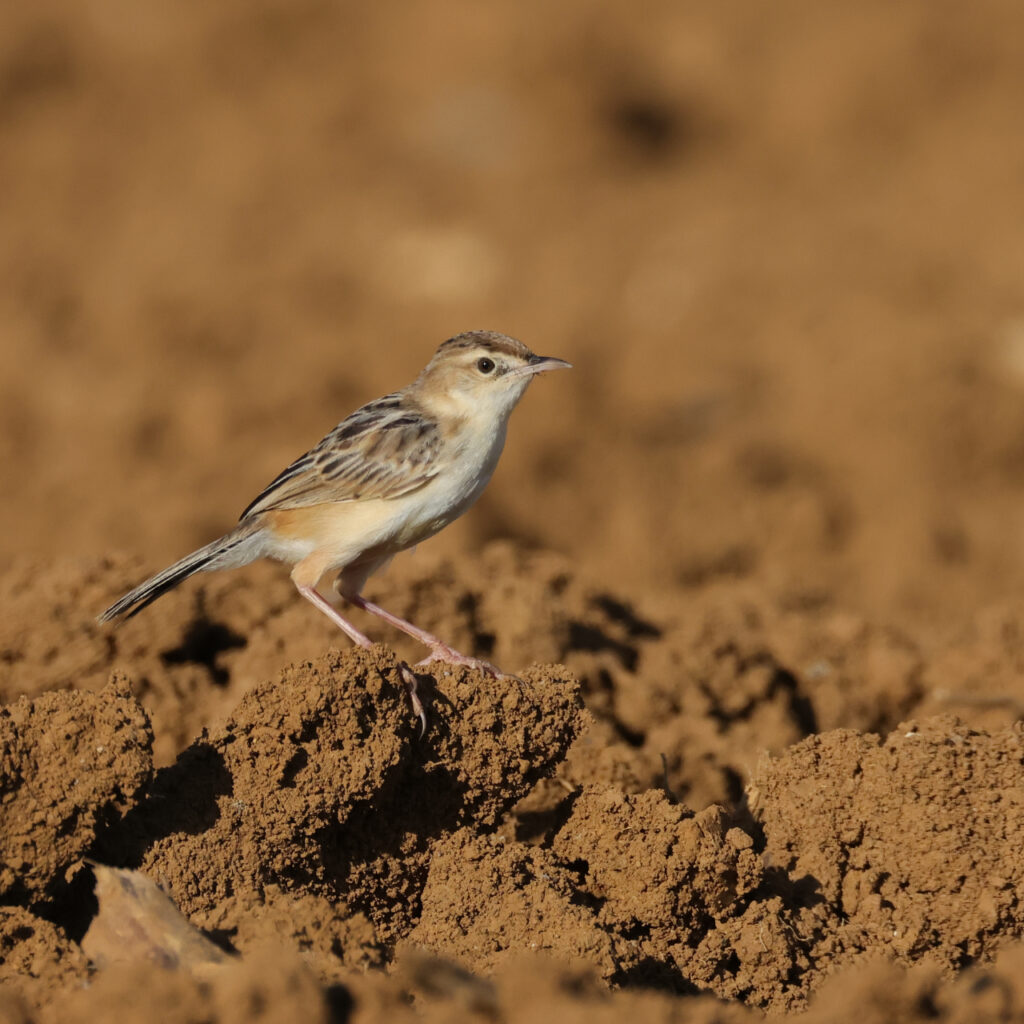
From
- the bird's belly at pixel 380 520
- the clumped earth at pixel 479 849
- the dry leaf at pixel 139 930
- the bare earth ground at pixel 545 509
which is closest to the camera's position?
the dry leaf at pixel 139 930

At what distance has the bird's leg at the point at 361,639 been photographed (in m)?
4.91

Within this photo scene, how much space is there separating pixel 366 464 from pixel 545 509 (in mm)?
5624

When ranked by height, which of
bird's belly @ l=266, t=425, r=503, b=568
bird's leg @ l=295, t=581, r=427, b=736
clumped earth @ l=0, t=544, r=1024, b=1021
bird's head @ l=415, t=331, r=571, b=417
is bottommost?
clumped earth @ l=0, t=544, r=1024, b=1021

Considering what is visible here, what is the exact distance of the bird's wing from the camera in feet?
20.9

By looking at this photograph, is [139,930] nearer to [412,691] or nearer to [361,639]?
[412,691]

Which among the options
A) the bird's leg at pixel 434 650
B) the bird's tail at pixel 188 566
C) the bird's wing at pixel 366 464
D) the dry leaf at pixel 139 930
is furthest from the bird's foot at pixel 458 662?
the dry leaf at pixel 139 930

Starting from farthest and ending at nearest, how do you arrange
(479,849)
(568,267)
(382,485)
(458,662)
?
(568,267)
(382,485)
(458,662)
(479,849)

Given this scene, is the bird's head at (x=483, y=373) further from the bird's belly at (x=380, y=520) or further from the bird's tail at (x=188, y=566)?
the bird's tail at (x=188, y=566)

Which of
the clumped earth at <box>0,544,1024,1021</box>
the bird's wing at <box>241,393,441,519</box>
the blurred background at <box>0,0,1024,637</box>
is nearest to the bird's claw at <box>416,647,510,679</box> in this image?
the clumped earth at <box>0,544,1024,1021</box>

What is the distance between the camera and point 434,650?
232 inches

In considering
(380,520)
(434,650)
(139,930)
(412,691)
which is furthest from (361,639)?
(139,930)

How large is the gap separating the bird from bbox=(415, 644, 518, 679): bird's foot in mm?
279

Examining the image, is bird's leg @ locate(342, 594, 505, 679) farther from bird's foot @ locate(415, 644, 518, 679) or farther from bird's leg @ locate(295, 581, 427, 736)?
bird's leg @ locate(295, 581, 427, 736)

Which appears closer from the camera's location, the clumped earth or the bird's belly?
the clumped earth
